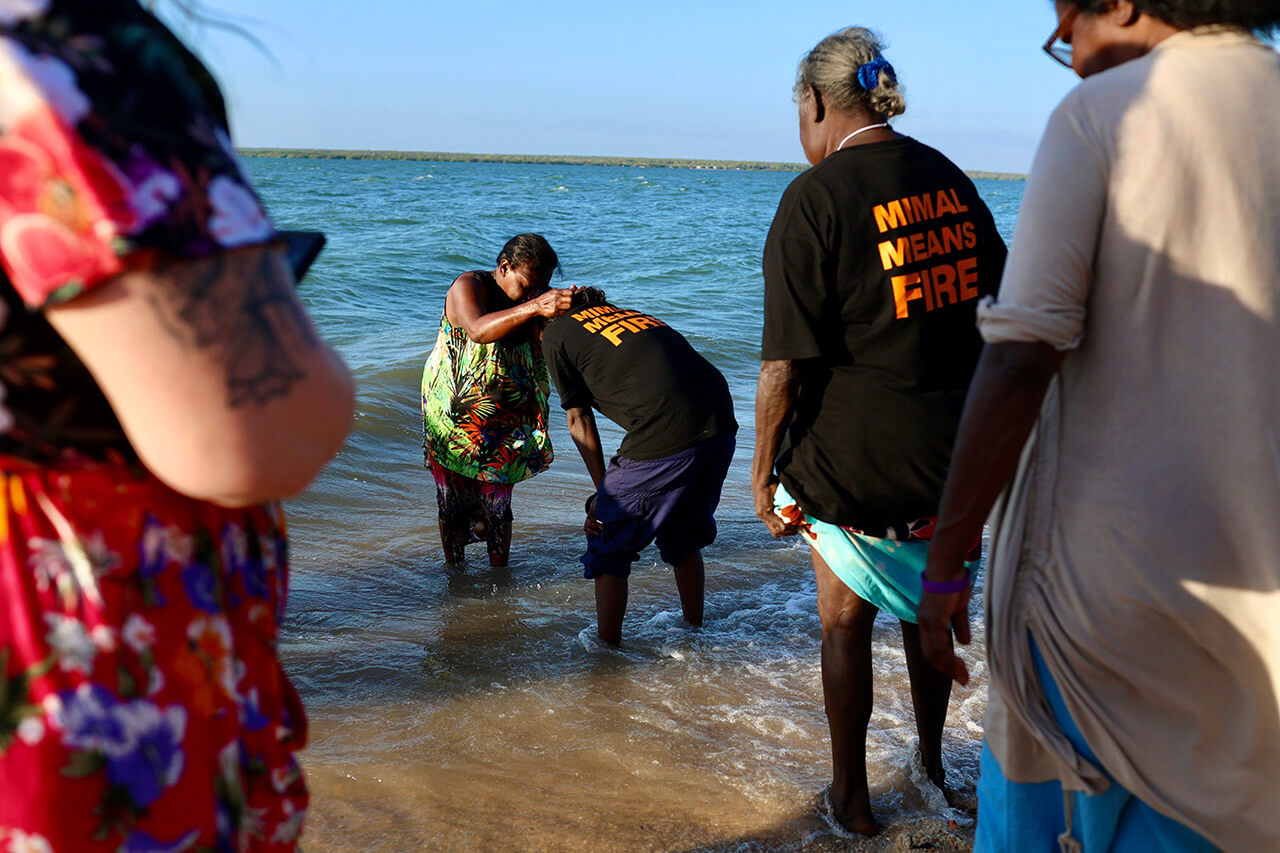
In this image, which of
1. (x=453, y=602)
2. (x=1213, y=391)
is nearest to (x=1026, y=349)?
(x=1213, y=391)

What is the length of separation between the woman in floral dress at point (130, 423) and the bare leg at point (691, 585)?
3.21m

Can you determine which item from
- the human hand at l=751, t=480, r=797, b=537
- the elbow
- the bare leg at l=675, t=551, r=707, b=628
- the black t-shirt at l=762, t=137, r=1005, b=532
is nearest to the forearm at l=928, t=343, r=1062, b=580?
the elbow


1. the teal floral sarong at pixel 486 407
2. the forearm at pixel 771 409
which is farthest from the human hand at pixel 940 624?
the teal floral sarong at pixel 486 407

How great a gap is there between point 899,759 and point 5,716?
272cm

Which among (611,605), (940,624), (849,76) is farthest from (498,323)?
(940,624)

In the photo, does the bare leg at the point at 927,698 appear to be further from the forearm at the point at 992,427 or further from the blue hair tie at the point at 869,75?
the blue hair tie at the point at 869,75

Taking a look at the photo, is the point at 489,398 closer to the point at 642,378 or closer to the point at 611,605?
the point at 642,378

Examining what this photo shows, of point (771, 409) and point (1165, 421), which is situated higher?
point (1165, 421)

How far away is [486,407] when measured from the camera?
15.9 feet

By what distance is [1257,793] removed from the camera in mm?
1569

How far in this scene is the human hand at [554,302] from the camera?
4.33m

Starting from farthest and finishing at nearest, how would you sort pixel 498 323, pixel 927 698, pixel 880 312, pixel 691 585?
pixel 498 323
pixel 691 585
pixel 927 698
pixel 880 312

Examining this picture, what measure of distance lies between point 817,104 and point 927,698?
169cm

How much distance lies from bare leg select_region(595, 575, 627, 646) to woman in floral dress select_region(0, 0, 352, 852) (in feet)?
9.72
